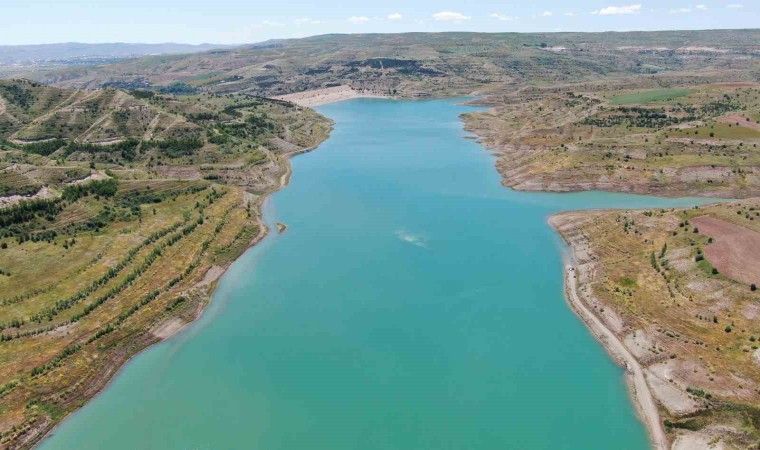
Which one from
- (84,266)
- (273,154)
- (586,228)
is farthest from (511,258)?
(273,154)

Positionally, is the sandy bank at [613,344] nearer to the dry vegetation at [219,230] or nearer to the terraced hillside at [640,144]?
the dry vegetation at [219,230]

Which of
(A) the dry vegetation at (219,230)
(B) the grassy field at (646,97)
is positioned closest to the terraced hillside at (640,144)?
(B) the grassy field at (646,97)

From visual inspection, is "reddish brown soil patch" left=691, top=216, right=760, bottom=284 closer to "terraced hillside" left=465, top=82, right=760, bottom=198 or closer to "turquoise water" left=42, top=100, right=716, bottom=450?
"turquoise water" left=42, top=100, right=716, bottom=450

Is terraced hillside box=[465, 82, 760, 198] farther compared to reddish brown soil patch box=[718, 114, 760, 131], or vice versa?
reddish brown soil patch box=[718, 114, 760, 131]

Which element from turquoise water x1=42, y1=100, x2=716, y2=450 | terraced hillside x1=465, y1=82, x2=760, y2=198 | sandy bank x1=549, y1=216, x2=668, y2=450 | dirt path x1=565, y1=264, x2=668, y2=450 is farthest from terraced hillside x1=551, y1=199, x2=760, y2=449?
terraced hillside x1=465, y1=82, x2=760, y2=198

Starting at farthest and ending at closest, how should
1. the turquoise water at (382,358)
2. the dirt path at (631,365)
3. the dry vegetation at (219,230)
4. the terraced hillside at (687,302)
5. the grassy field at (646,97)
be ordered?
1. the grassy field at (646,97)
2. the dry vegetation at (219,230)
3. the terraced hillside at (687,302)
4. the turquoise water at (382,358)
5. the dirt path at (631,365)

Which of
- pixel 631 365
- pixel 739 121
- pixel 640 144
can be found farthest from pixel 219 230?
pixel 739 121

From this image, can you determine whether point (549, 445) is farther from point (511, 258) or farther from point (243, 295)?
point (243, 295)
